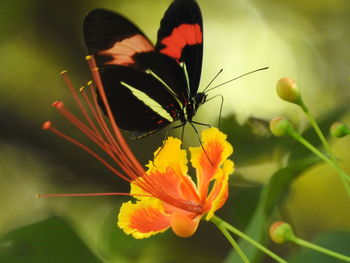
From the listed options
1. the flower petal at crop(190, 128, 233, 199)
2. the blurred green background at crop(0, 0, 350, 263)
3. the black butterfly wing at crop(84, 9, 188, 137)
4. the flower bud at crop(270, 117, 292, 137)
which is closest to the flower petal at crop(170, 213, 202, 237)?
the flower petal at crop(190, 128, 233, 199)

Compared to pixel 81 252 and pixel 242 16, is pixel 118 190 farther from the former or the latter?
pixel 242 16

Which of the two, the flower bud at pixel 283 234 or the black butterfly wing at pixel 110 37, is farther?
the black butterfly wing at pixel 110 37

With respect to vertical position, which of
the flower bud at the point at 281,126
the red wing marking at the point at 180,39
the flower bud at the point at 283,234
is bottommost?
the flower bud at the point at 283,234

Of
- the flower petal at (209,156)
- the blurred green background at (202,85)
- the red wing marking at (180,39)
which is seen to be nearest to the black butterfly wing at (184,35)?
the red wing marking at (180,39)

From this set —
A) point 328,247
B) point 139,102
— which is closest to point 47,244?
point 139,102

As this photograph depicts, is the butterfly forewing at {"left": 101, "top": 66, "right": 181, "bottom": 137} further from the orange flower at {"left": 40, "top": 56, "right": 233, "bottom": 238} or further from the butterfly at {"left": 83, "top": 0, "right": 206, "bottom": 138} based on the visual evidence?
the orange flower at {"left": 40, "top": 56, "right": 233, "bottom": 238}

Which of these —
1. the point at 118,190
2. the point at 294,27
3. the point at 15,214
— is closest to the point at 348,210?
the point at 118,190

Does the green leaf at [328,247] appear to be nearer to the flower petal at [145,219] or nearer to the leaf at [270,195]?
the leaf at [270,195]
